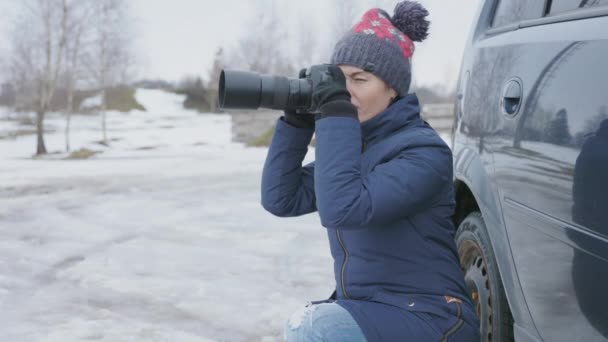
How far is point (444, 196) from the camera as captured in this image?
1697mm

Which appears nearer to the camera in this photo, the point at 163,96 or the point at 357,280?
the point at 357,280

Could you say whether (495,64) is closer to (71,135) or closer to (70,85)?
Answer: (70,85)

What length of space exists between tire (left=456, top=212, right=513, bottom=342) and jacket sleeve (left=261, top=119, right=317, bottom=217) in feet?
1.86

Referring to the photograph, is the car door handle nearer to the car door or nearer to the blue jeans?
the car door

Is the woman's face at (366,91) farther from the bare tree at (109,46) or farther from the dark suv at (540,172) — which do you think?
the bare tree at (109,46)

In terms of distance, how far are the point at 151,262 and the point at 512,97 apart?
2968mm

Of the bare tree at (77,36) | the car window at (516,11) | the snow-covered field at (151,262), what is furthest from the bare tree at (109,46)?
the car window at (516,11)

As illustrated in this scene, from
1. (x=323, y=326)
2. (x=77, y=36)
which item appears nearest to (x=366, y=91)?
(x=323, y=326)

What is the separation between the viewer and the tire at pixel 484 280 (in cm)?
178

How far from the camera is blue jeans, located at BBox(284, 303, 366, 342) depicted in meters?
1.56

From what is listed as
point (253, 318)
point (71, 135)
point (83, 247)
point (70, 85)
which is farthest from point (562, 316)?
point (71, 135)

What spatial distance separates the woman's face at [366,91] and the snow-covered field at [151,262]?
140cm

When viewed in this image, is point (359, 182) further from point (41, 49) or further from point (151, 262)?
point (41, 49)

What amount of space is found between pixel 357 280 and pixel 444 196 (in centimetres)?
35
